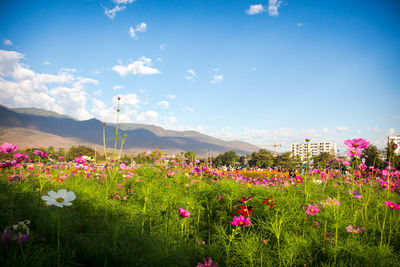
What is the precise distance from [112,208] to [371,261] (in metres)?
2.44

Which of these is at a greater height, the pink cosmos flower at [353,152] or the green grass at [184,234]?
the pink cosmos flower at [353,152]

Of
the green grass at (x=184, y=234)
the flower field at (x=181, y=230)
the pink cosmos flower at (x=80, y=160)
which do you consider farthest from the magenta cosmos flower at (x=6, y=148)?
the pink cosmos flower at (x=80, y=160)

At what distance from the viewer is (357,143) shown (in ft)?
7.73

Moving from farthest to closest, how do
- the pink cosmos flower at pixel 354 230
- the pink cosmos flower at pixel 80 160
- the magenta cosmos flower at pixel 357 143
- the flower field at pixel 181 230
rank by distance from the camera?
the pink cosmos flower at pixel 80 160 → the magenta cosmos flower at pixel 357 143 → the pink cosmos flower at pixel 354 230 → the flower field at pixel 181 230

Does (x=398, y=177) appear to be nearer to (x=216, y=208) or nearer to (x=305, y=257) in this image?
(x=305, y=257)

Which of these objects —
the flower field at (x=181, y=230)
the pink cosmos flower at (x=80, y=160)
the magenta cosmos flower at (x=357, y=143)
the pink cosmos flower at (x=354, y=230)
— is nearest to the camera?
the flower field at (x=181, y=230)

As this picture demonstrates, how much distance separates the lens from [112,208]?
231cm

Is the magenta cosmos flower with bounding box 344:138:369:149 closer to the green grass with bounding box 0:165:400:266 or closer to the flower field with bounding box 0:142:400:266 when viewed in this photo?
the flower field with bounding box 0:142:400:266

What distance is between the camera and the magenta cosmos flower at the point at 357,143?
2303 millimetres

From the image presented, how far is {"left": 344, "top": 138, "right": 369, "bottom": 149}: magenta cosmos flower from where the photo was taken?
230 cm

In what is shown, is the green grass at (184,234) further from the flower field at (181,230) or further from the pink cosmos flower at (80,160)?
the pink cosmos flower at (80,160)

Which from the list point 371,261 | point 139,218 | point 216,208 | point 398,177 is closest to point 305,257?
point 371,261

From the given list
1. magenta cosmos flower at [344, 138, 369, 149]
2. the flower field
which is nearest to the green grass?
the flower field

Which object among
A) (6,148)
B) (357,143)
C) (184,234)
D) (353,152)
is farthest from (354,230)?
(6,148)
